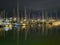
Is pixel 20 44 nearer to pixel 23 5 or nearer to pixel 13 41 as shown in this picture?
pixel 13 41

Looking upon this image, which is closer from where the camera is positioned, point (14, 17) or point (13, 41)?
point (13, 41)

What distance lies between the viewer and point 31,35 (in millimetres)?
1667

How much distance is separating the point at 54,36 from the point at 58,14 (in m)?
0.26

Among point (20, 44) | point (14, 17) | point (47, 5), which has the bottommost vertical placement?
point (20, 44)

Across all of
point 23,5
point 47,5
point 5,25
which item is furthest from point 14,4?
point 47,5

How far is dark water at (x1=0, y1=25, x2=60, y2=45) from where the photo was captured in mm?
1571

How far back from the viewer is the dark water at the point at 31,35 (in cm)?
157

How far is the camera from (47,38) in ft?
5.32

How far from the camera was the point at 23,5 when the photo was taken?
1.72 metres

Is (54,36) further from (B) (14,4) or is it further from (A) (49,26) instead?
(B) (14,4)

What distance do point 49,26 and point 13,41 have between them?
0.43 meters

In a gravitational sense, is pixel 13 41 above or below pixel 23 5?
below

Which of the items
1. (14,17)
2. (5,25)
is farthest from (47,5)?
(5,25)

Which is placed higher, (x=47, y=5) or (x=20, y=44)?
(x=47, y=5)
